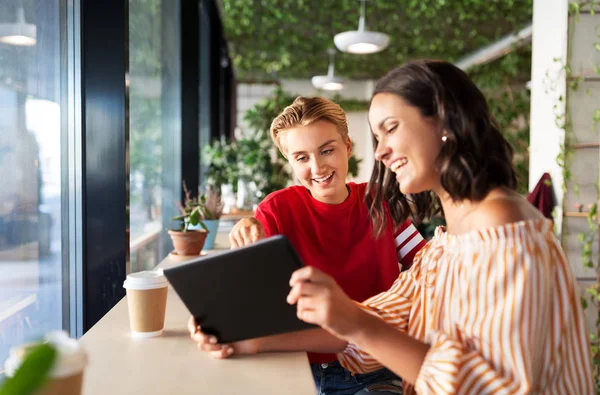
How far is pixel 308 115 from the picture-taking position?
61.3 inches

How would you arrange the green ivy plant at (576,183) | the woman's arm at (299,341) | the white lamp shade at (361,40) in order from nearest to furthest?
the woman's arm at (299,341) → the green ivy plant at (576,183) → the white lamp shade at (361,40)

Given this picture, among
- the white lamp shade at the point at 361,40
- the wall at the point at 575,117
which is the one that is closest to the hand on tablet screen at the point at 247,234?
the wall at the point at 575,117

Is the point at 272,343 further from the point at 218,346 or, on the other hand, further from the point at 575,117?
the point at 575,117

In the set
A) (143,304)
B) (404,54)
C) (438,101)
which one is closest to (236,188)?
(143,304)

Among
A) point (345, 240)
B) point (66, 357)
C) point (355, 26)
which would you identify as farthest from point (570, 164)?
point (355, 26)

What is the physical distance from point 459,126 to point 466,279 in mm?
294

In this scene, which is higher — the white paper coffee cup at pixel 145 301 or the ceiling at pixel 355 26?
the ceiling at pixel 355 26

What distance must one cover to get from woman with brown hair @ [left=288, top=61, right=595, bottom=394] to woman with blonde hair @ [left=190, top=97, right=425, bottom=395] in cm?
37

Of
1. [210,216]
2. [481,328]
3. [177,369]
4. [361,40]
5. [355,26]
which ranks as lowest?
[177,369]

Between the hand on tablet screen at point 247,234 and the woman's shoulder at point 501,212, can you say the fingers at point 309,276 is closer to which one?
the woman's shoulder at point 501,212

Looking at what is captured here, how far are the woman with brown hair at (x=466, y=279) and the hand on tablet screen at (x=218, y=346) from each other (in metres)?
0.22

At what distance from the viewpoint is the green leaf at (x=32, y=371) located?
354 mm

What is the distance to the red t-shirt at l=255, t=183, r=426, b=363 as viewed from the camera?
61.9 inches

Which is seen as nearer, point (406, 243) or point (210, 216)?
point (406, 243)
